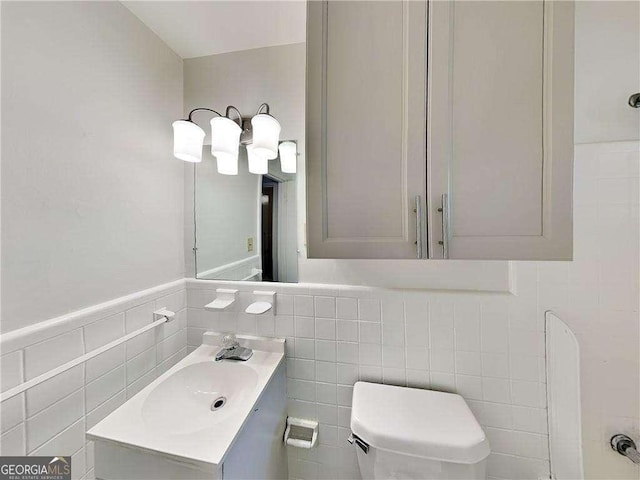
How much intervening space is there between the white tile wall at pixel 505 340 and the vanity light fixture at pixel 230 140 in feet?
1.98

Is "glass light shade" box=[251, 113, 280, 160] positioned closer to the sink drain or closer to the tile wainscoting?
the tile wainscoting

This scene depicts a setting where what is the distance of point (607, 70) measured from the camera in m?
0.82

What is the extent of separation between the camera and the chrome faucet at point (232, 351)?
1.02 metres

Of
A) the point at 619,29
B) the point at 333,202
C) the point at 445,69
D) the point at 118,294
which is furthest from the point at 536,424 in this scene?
the point at 118,294

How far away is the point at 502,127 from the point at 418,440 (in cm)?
99

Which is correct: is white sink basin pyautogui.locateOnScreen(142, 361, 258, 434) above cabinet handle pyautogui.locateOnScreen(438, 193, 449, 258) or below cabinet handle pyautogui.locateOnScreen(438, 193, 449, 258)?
below

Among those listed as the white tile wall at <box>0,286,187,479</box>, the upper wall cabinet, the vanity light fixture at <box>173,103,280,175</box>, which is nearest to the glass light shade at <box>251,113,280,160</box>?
the vanity light fixture at <box>173,103,280,175</box>

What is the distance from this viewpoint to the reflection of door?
110 centimetres

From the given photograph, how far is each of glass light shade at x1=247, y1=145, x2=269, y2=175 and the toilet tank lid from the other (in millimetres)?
1042

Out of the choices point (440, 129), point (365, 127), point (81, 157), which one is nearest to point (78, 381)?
point (81, 157)

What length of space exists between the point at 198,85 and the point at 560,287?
1826 mm

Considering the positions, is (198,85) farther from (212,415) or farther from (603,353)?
(603,353)

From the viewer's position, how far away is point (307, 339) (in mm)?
1062

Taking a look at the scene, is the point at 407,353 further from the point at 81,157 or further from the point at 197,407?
the point at 81,157
